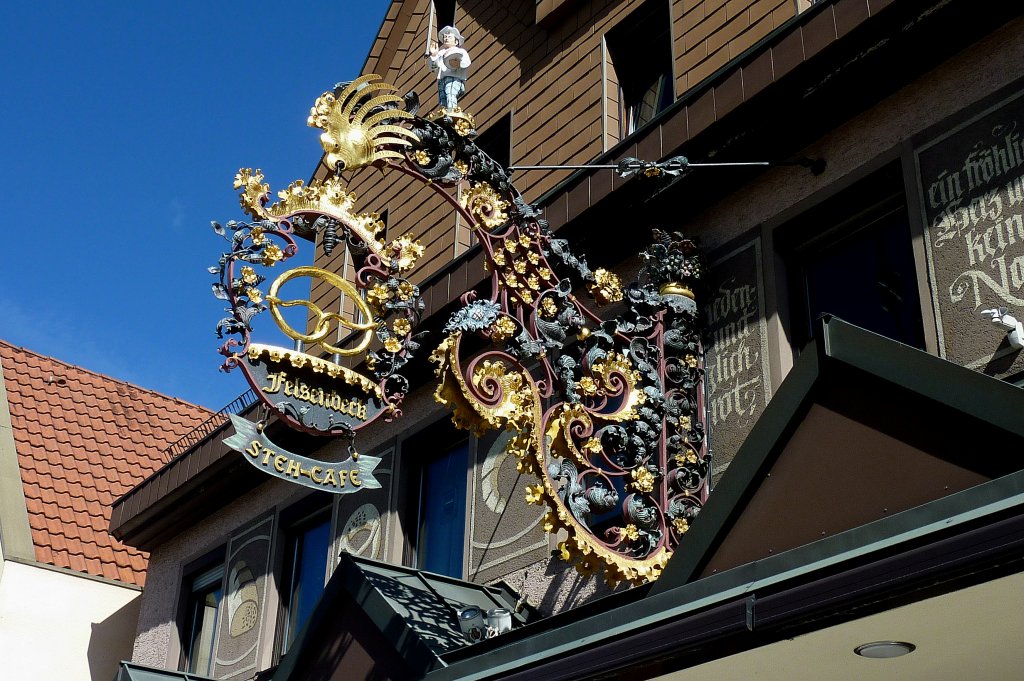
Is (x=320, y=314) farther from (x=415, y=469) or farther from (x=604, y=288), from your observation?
(x=415, y=469)

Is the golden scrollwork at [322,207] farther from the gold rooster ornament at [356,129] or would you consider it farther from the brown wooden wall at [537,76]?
the brown wooden wall at [537,76]

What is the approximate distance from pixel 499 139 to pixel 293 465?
21.5ft

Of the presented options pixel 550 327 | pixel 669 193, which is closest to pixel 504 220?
pixel 550 327

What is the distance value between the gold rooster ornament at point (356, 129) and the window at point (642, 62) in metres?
3.81

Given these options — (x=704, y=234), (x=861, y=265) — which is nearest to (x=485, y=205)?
(x=704, y=234)

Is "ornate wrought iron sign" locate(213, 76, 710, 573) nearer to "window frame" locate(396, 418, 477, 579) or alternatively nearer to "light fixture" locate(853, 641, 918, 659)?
"light fixture" locate(853, 641, 918, 659)

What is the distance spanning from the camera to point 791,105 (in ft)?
29.7

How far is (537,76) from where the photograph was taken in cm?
1340

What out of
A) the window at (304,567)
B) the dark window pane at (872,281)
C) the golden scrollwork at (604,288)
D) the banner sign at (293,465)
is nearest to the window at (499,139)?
the window at (304,567)

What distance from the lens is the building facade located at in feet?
25.5

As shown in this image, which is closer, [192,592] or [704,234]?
[704,234]

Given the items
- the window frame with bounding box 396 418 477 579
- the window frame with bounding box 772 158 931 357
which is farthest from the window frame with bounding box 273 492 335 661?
the window frame with bounding box 772 158 931 357

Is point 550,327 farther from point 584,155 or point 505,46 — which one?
point 505,46

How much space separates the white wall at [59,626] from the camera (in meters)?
16.1
